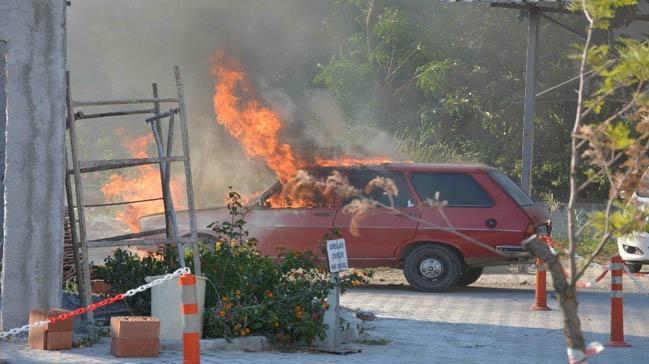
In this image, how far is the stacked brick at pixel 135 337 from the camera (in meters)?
9.10

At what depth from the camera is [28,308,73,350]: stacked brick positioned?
30.3ft

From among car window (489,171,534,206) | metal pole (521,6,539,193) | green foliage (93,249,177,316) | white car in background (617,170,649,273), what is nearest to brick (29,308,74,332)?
green foliage (93,249,177,316)

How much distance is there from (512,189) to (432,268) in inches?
65.6

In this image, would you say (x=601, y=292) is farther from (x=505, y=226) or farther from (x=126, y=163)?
(x=126, y=163)

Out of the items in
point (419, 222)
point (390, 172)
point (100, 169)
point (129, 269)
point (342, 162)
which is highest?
point (342, 162)

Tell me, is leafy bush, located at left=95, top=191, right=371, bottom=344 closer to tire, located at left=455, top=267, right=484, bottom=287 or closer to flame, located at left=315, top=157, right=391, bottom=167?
flame, located at left=315, top=157, right=391, bottom=167

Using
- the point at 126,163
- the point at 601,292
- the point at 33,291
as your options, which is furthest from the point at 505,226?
the point at 33,291

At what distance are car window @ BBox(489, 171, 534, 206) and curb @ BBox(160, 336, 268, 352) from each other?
6979mm

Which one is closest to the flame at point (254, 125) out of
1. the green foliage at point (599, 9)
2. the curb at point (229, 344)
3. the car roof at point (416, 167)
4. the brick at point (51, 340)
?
the car roof at point (416, 167)

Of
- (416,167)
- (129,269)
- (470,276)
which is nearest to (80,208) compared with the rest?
(129,269)

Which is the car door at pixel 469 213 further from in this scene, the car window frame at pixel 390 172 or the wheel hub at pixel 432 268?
the wheel hub at pixel 432 268

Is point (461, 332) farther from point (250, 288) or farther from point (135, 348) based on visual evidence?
point (135, 348)

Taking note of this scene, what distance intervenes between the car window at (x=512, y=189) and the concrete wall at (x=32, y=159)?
7938 mm

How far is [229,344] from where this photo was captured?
9859mm
